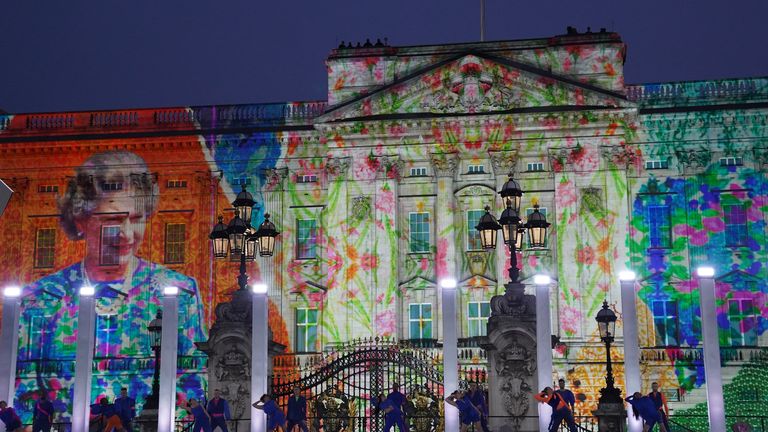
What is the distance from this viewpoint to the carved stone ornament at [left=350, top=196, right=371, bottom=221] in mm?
45562

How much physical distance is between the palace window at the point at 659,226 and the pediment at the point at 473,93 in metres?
4.55

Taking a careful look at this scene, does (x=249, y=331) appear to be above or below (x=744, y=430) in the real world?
above

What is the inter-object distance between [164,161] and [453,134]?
12334mm

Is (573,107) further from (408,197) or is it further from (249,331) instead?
(249,331)

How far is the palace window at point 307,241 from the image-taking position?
46.6 meters

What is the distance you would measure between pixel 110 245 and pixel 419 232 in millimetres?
13059

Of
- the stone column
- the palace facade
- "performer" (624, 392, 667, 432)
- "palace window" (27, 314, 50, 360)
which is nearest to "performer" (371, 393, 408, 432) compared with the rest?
"performer" (624, 392, 667, 432)

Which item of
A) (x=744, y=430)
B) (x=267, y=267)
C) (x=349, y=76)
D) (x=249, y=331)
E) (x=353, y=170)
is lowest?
(x=744, y=430)

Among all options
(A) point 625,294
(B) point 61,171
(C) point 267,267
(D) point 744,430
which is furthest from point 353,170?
(A) point 625,294

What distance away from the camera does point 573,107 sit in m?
45.0

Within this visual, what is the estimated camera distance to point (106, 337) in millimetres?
46594

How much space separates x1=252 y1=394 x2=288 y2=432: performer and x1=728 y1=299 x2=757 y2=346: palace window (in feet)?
84.6

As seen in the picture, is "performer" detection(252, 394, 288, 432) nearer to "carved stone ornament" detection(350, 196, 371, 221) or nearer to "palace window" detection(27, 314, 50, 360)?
"carved stone ornament" detection(350, 196, 371, 221)

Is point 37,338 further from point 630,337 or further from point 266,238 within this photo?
point 630,337
